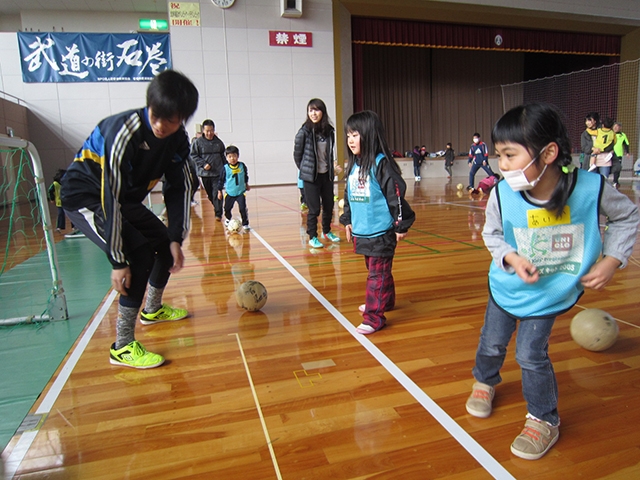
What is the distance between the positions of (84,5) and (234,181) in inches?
479

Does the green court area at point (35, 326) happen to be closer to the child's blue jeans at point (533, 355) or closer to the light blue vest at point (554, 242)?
the child's blue jeans at point (533, 355)

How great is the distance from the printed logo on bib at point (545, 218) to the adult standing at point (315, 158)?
3.31 meters

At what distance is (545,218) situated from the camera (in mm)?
1548

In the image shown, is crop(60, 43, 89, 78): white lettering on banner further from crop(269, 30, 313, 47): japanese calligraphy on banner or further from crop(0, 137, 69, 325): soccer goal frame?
crop(0, 137, 69, 325): soccer goal frame

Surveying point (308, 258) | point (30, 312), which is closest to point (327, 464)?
point (30, 312)

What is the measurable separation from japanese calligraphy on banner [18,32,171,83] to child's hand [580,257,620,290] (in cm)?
1403

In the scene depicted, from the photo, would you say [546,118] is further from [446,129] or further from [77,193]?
[446,129]

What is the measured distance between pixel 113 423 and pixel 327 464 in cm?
88

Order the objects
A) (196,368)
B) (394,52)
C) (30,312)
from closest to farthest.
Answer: (196,368) < (30,312) < (394,52)

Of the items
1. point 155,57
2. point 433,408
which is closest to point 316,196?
point 433,408

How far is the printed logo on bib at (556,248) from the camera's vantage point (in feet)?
5.08

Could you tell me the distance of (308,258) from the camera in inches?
183

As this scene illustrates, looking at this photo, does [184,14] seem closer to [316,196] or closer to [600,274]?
[316,196]

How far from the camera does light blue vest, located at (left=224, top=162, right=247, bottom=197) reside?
639 centimetres
